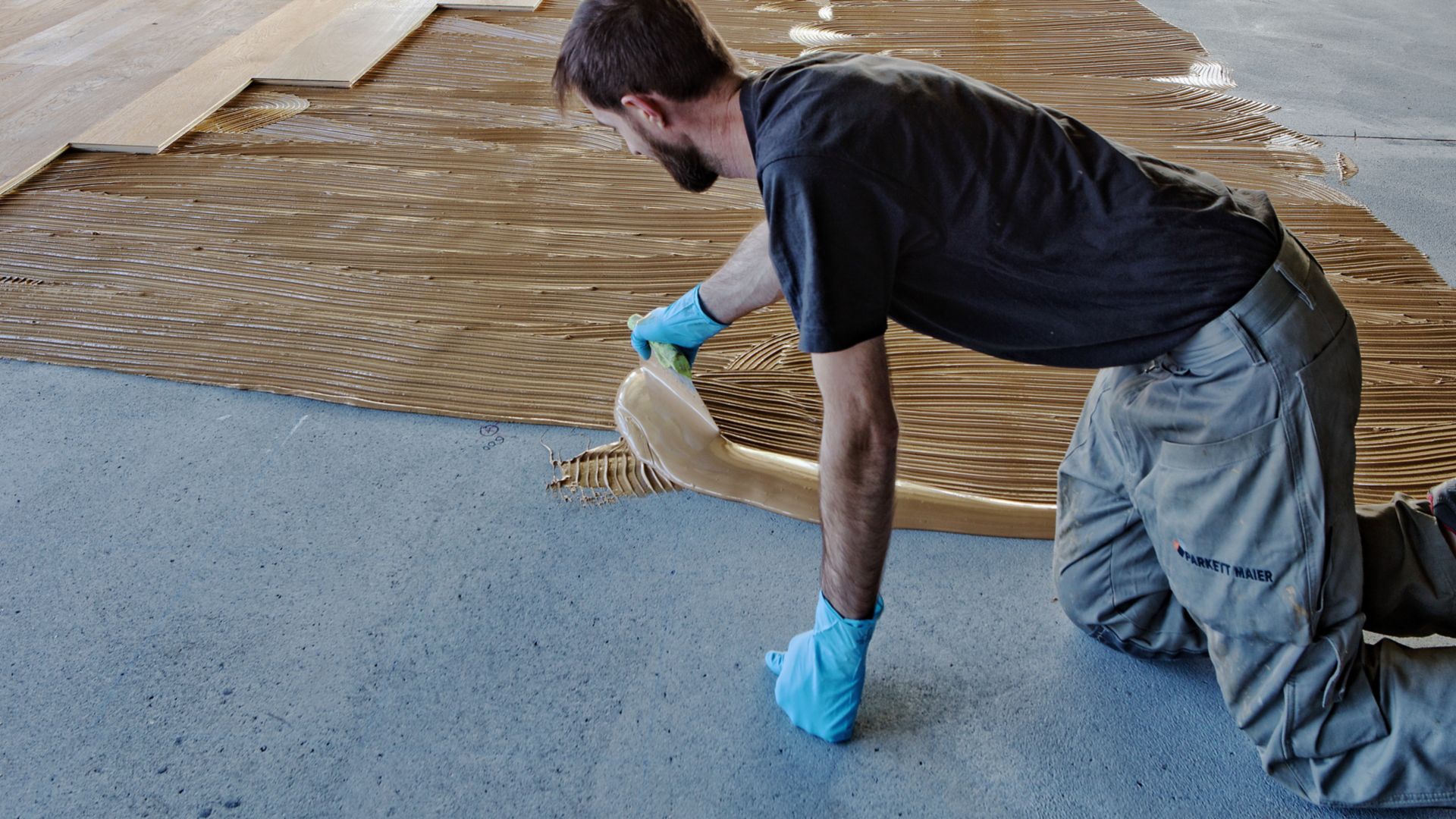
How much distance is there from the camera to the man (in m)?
1.22

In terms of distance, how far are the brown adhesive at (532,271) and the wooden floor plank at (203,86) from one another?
82 millimetres

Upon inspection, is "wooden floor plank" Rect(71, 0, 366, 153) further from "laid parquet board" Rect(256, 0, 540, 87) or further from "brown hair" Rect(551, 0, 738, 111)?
"brown hair" Rect(551, 0, 738, 111)

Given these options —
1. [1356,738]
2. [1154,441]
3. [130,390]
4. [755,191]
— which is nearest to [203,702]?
[130,390]

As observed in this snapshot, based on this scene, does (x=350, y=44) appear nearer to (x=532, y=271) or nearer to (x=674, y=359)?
(x=532, y=271)

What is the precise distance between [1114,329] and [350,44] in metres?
3.56

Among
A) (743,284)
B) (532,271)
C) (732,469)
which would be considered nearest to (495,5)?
(532,271)

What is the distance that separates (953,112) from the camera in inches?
49.1

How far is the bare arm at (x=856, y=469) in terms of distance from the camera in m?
1.26

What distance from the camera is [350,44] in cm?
396

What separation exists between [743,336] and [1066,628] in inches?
40.5

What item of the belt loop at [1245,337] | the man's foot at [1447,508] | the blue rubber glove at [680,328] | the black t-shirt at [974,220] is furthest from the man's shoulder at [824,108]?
the man's foot at [1447,508]

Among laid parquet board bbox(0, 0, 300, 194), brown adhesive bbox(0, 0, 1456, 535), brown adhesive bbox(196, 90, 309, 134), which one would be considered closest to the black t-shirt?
brown adhesive bbox(0, 0, 1456, 535)

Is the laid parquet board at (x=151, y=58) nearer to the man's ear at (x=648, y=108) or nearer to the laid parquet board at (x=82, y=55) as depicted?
the laid parquet board at (x=82, y=55)

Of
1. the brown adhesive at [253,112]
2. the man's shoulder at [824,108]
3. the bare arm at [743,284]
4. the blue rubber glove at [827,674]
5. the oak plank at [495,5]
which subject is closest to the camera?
the man's shoulder at [824,108]
